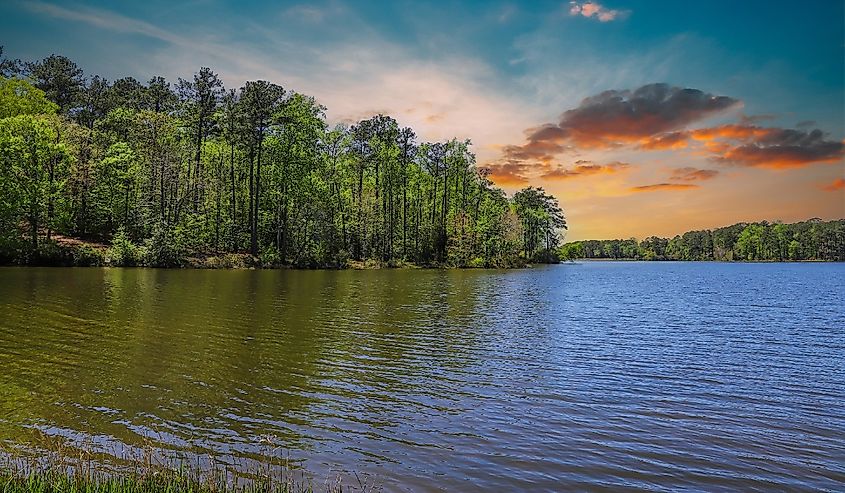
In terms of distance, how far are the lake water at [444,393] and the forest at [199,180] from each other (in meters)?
33.7

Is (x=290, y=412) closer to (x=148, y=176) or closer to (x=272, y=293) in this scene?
(x=272, y=293)

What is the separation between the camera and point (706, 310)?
3297 centimetres

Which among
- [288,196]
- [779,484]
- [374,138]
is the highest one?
[374,138]

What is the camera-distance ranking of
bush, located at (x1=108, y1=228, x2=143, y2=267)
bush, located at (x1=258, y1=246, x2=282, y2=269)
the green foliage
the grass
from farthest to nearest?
bush, located at (x1=258, y1=246, x2=282, y2=269) < the green foliage < bush, located at (x1=108, y1=228, x2=143, y2=267) < the grass

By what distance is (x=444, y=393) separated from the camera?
13289 millimetres

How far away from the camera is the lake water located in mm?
9008

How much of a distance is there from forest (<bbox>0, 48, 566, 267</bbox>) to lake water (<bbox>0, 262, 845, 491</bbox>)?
111ft

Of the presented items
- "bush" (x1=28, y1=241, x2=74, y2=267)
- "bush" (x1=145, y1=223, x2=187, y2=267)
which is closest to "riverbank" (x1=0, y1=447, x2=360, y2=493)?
"bush" (x1=28, y1=241, x2=74, y2=267)

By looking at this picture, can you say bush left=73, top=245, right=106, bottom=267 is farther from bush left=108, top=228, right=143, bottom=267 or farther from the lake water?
the lake water

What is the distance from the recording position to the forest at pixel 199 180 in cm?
5403

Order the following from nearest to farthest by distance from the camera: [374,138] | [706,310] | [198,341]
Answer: [198,341]
[706,310]
[374,138]

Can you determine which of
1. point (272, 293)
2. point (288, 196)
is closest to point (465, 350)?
point (272, 293)

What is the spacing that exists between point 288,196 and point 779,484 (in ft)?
212

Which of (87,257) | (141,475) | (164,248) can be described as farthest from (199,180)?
(141,475)
